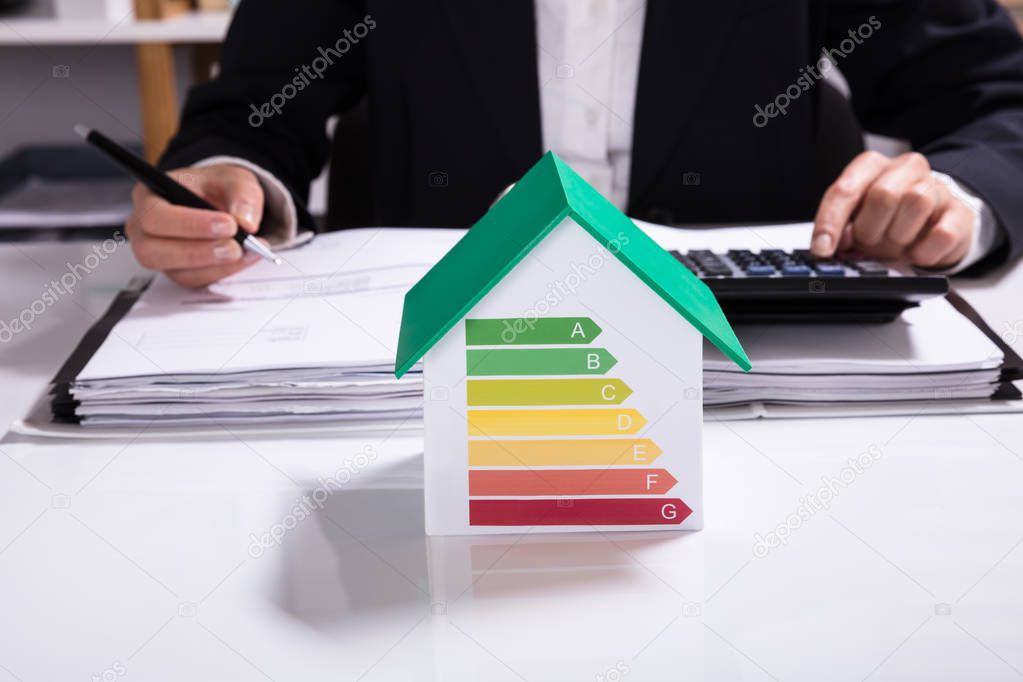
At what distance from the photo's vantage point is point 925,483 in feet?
1.68

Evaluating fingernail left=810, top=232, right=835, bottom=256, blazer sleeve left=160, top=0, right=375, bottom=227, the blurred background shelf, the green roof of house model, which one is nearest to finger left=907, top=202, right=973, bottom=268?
fingernail left=810, top=232, right=835, bottom=256

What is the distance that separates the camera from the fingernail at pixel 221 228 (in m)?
0.74

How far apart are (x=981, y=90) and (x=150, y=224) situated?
0.82 metres

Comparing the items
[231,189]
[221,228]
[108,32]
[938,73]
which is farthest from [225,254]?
[108,32]

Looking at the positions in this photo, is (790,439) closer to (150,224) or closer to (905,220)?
(905,220)

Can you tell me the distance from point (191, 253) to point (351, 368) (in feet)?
0.74

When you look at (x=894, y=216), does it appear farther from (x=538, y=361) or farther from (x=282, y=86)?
(x=282, y=86)

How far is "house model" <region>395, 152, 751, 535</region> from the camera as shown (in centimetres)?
44

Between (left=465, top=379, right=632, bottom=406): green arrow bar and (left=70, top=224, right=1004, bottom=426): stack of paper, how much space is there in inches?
5.0

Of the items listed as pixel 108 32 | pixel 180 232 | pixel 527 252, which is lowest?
pixel 108 32

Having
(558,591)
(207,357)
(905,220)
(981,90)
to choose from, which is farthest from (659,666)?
(981,90)

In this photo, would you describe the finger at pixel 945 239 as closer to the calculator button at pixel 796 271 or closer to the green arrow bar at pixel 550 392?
the calculator button at pixel 796 271

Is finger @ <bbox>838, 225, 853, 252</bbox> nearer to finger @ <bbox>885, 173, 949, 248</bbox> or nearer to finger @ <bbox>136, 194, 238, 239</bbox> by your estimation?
finger @ <bbox>885, 173, 949, 248</bbox>

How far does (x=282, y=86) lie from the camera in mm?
1126
